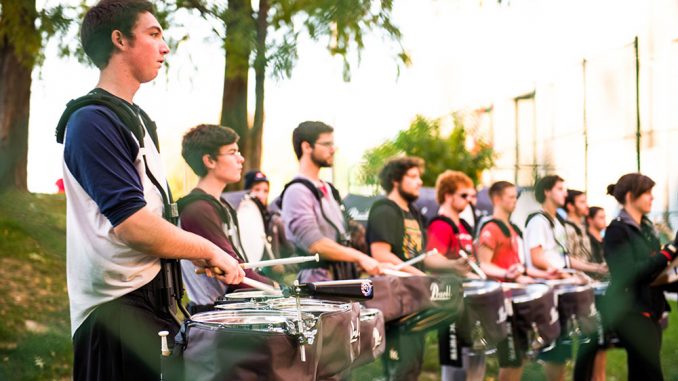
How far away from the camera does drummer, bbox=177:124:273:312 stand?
341 centimetres

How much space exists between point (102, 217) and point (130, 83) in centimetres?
37

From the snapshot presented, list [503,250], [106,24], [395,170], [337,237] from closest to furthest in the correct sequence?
1. [106,24]
2. [337,237]
3. [395,170]
4. [503,250]

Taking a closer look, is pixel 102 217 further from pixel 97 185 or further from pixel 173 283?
pixel 173 283

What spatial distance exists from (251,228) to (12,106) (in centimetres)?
306

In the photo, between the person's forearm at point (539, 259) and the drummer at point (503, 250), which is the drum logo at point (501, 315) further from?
the person's forearm at point (539, 259)

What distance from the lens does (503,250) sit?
20.9 feet

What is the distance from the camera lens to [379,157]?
512 inches

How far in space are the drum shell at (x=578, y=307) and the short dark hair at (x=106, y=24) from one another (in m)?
4.04

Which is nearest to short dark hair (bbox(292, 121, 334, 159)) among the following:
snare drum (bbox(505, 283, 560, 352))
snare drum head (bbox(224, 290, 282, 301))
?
snare drum (bbox(505, 283, 560, 352))

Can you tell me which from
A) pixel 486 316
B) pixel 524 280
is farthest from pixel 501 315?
pixel 524 280

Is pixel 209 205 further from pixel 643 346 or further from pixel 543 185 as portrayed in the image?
pixel 543 185

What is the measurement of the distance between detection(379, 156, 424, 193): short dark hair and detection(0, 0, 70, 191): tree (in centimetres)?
206

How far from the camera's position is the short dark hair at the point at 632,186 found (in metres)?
5.53

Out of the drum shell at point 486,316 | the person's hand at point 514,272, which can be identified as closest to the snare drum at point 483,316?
the drum shell at point 486,316
